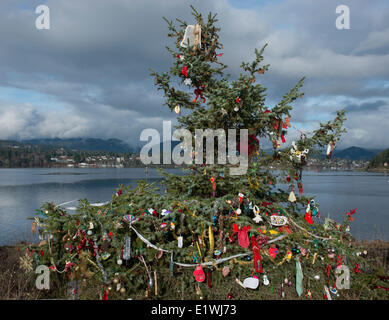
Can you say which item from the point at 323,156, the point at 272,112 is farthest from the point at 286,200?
the point at 272,112

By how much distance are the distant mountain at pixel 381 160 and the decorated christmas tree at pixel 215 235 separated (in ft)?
419

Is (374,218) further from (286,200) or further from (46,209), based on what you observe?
(46,209)

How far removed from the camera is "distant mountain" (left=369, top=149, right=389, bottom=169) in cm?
11088

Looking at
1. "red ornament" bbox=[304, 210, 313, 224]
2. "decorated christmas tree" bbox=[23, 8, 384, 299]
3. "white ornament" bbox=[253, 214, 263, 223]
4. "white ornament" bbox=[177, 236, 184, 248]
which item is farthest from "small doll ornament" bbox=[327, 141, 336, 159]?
"white ornament" bbox=[177, 236, 184, 248]

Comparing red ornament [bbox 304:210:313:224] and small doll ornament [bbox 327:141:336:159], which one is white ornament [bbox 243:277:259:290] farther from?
small doll ornament [bbox 327:141:336:159]

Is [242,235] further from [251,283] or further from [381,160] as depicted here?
[381,160]

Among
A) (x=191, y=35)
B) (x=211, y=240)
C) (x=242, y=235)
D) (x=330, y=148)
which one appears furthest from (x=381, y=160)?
(x=211, y=240)

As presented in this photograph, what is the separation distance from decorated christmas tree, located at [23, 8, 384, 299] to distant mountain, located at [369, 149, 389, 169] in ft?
419

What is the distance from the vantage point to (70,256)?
5.73m

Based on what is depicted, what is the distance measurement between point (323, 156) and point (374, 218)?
85.4 feet

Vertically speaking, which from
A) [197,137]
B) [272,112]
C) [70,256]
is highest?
[272,112]

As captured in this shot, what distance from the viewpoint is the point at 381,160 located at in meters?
115

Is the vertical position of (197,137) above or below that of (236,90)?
below

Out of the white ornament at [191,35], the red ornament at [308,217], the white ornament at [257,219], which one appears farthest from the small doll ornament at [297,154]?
the white ornament at [191,35]
